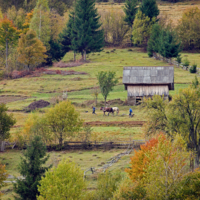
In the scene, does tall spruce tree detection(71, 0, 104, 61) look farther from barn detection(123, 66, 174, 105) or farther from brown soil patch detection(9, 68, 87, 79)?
barn detection(123, 66, 174, 105)

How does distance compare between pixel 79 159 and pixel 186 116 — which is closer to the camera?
pixel 186 116

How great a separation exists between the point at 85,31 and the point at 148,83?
4188cm

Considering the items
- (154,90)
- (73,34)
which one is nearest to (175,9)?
(73,34)

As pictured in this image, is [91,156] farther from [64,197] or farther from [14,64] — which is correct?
[14,64]

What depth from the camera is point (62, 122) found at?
40.5 meters

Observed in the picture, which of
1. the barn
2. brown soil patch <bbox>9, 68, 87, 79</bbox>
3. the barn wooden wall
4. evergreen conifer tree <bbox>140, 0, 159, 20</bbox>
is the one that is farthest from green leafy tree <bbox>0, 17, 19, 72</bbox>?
the barn wooden wall

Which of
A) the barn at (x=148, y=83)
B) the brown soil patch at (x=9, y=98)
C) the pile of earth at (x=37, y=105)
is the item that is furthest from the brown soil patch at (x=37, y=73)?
the barn at (x=148, y=83)

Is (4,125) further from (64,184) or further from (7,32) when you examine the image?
(7,32)

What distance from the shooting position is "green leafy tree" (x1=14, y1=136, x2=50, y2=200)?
87.6 feet

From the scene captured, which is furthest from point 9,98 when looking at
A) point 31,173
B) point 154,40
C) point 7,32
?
point 154,40

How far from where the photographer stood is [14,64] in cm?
8750

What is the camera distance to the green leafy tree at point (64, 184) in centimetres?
2153

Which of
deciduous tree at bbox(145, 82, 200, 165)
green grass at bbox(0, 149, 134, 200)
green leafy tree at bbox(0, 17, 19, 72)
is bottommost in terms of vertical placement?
green grass at bbox(0, 149, 134, 200)

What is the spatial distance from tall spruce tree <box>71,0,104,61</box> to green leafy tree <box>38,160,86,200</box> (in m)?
70.3
